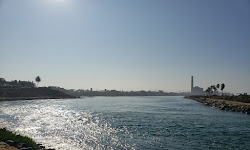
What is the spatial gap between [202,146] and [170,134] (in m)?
6.79

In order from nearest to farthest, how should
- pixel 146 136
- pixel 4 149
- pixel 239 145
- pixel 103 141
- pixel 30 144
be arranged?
pixel 4 149, pixel 30 144, pixel 239 145, pixel 103 141, pixel 146 136

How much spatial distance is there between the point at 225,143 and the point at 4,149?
78.0 feet

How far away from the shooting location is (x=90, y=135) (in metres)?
30.3

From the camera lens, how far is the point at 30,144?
22172 mm

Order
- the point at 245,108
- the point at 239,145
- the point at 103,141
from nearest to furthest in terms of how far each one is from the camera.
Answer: the point at 239,145 < the point at 103,141 < the point at 245,108

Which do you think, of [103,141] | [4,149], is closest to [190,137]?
[103,141]

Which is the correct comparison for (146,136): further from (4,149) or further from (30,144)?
(4,149)

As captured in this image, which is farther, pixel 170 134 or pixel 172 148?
pixel 170 134

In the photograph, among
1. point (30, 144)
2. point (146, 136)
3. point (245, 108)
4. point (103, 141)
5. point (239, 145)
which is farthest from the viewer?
point (245, 108)

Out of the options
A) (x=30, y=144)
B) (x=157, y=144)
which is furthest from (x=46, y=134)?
(x=157, y=144)

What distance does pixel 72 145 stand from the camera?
80.4 feet

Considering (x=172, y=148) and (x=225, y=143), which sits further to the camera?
(x=225, y=143)

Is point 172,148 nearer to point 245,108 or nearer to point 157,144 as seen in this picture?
point 157,144

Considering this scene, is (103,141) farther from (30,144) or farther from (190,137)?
(190,137)
